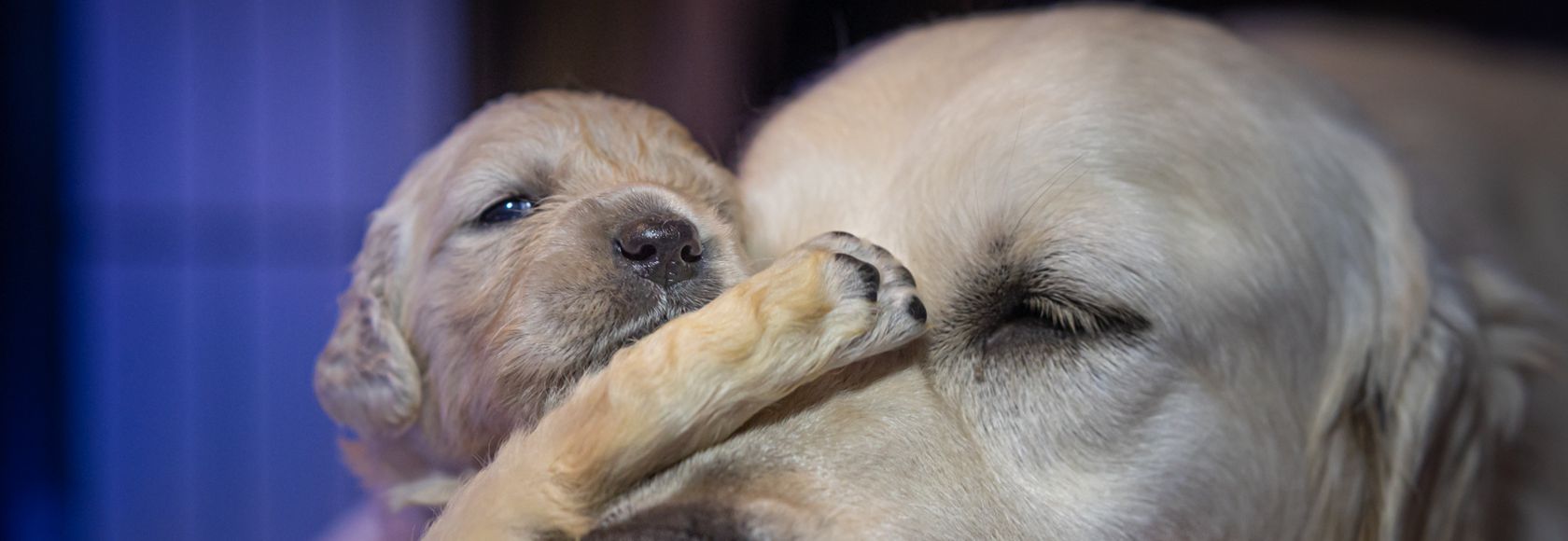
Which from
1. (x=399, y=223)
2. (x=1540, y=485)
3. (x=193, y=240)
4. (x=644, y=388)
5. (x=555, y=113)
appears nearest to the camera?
(x=644, y=388)

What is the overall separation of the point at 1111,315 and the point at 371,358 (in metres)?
0.74

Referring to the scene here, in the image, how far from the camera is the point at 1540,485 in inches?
68.0

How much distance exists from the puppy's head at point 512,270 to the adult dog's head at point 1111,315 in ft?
0.47

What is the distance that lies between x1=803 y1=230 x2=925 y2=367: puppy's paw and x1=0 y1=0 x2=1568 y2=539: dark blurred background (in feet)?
1.16

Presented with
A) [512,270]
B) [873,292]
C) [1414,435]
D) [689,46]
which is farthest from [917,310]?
[1414,435]

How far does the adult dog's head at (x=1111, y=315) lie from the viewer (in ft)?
3.36

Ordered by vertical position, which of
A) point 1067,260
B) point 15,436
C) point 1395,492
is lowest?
point 15,436

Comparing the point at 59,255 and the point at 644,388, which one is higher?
the point at 644,388

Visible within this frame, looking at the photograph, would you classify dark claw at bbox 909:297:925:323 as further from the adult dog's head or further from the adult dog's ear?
the adult dog's ear

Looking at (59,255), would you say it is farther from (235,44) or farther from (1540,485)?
(1540,485)

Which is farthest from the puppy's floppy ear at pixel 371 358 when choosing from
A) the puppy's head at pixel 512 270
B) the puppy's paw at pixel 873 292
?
the puppy's paw at pixel 873 292

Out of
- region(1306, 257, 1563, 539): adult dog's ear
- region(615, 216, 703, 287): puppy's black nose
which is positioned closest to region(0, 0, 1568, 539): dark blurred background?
region(615, 216, 703, 287): puppy's black nose

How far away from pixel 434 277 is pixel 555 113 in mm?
205

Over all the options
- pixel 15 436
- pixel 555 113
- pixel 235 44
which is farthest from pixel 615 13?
pixel 15 436
